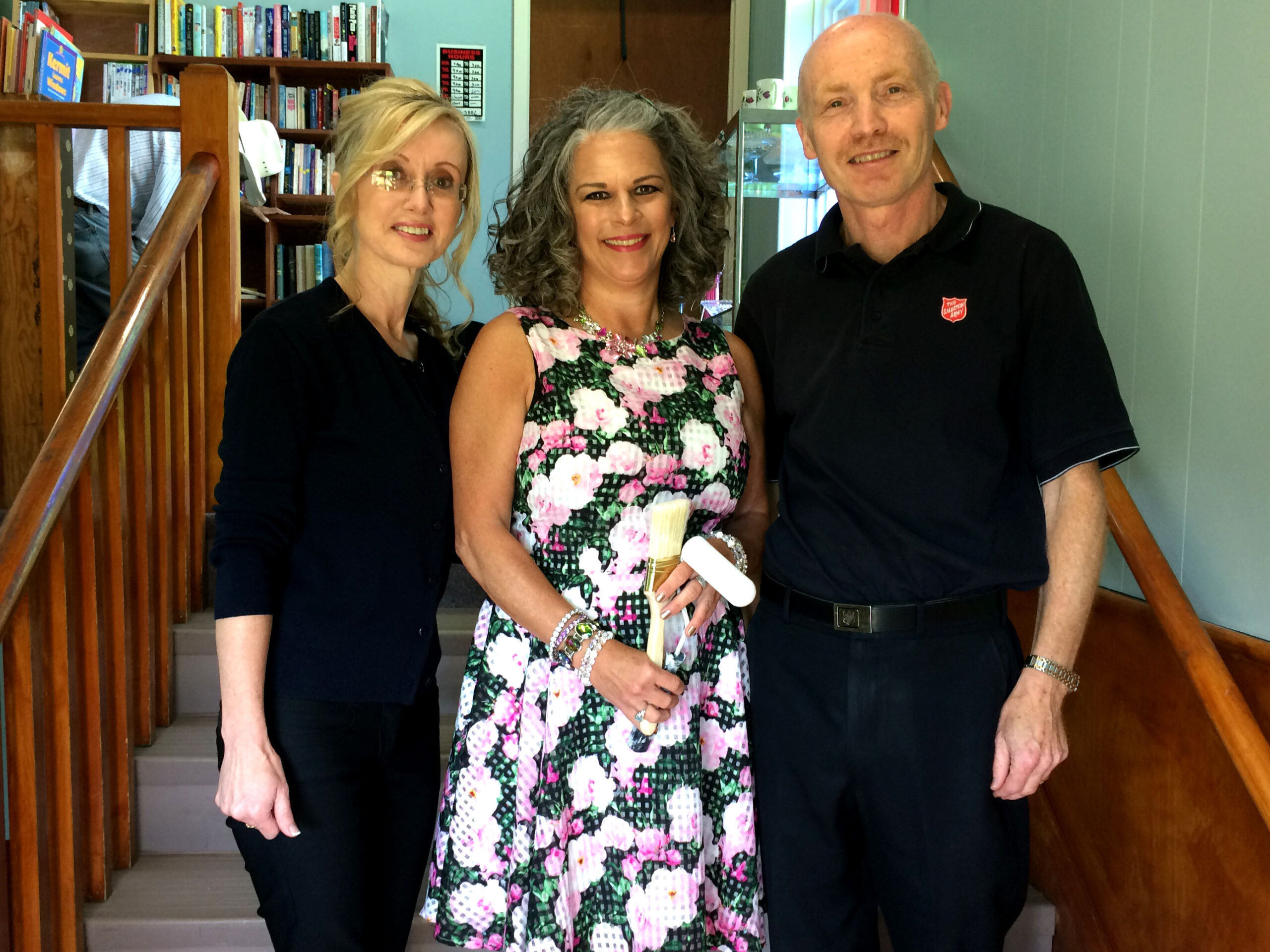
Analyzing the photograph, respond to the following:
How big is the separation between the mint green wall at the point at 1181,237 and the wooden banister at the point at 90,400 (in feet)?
6.49

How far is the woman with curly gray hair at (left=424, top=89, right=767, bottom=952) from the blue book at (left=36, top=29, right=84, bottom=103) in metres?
2.32

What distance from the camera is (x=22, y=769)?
189 cm

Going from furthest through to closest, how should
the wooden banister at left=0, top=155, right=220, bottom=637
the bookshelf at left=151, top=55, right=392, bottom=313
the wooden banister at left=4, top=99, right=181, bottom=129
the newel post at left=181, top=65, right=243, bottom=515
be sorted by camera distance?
1. the bookshelf at left=151, top=55, right=392, bottom=313
2. the newel post at left=181, top=65, right=243, bottom=515
3. the wooden banister at left=4, top=99, right=181, bottom=129
4. the wooden banister at left=0, top=155, right=220, bottom=637

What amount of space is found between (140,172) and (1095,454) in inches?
134

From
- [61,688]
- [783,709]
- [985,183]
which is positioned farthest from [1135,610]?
[61,688]

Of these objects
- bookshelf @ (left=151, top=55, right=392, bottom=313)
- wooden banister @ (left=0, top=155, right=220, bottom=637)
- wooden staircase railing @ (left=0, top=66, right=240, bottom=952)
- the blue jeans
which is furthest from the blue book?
bookshelf @ (left=151, top=55, right=392, bottom=313)

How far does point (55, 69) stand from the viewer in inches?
128

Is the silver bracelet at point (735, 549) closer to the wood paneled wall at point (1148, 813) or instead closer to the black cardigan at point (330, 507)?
the black cardigan at point (330, 507)

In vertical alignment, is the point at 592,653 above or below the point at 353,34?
below

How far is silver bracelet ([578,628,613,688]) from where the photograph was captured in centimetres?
135

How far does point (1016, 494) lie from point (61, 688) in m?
1.77

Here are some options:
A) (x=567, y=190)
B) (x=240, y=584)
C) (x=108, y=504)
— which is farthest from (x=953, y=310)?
(x=108, y=504)

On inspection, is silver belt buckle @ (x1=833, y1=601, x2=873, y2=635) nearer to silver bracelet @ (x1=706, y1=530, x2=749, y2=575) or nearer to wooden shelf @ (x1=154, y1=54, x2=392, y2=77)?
silver bracelet @ (x1=706, y1=530, x2=749, y2=575)

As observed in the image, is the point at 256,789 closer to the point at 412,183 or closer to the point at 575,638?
the point at 575,638
